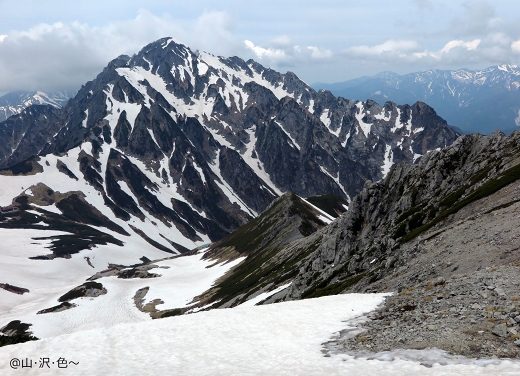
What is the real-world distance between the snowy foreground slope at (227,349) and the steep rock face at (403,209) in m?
17.6

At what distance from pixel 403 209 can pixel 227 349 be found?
48.7m

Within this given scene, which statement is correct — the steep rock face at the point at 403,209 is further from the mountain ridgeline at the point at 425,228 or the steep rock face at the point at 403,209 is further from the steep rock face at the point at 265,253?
the steep rock face at the point at 265,253

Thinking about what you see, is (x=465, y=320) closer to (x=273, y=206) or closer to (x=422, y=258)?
(x=422, y=258)

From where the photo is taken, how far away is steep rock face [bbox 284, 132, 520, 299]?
4550 cm

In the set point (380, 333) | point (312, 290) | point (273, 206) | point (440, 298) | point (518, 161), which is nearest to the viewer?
point (380, 333)

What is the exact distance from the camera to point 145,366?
1767 centimetres

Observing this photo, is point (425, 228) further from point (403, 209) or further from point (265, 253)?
point (265, 253)

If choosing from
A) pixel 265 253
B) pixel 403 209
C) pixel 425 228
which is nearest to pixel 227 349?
pixel 425 228

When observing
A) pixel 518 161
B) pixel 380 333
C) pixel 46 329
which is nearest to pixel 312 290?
pixel 518 161

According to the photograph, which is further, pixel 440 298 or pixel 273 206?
pixel 273 206

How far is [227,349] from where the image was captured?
65.1ft

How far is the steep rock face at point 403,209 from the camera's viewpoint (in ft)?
149

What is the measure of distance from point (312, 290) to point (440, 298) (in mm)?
35036

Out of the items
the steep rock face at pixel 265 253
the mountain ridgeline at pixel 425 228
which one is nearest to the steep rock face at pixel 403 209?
the mountain ridgeline at pixel 425 228
